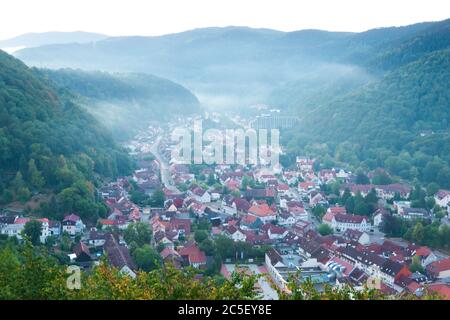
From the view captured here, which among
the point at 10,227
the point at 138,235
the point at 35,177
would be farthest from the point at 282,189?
the point at 10,227

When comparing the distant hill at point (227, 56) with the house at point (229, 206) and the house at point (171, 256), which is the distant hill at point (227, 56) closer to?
the house at point (229, 206)

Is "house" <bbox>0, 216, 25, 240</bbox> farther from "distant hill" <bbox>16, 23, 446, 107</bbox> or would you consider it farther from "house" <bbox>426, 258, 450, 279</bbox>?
"distant hill" <bbox>16, 23, 446, 107</bbox>

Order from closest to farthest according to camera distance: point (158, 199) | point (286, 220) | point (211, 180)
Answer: point (286, 220)
point (158, 199)
point (211, 180)

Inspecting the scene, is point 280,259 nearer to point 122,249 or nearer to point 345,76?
point 122,249

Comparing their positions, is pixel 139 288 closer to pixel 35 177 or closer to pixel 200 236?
pixel 200 236

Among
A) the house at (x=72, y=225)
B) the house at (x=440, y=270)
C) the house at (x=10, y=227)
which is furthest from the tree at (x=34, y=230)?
the house at (x=440, y=270)

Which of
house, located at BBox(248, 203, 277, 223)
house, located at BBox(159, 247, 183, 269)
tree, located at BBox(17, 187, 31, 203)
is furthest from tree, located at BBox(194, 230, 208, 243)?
tree, located at BBox(17, 187, 31, 203)
